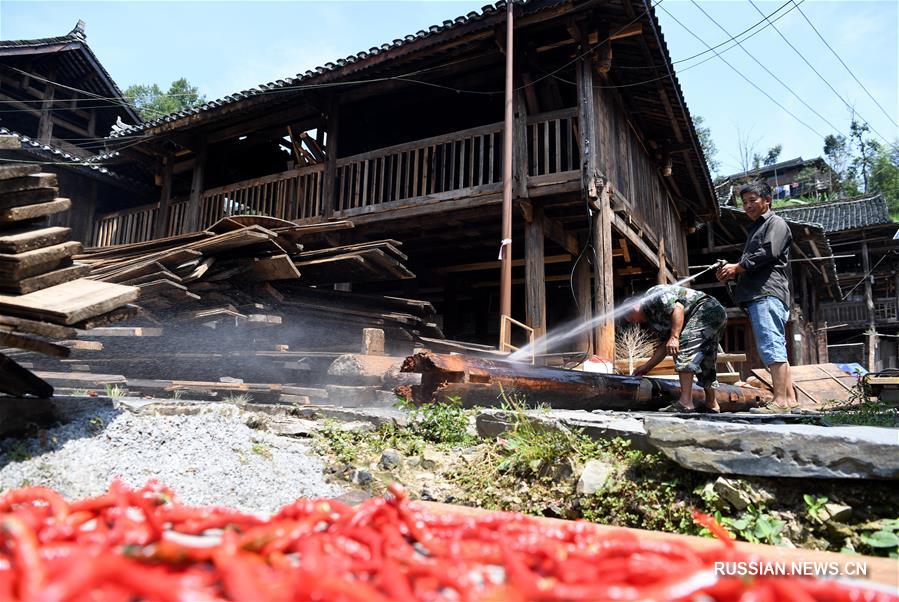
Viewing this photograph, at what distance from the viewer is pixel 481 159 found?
865 centimetres

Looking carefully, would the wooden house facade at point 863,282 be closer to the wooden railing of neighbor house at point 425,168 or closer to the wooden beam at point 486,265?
the wooden beam at point 486,265

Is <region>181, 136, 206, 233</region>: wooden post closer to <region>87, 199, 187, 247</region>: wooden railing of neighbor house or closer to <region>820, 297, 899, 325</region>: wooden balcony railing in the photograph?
<region>87, 199, 187, 247</region>: wooden railing of neighbor house

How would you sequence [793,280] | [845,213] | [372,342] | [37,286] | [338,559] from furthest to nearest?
1. [845,213]
2. [793,280]
3. [372,342]
4. [37,286]
5. [338,559]


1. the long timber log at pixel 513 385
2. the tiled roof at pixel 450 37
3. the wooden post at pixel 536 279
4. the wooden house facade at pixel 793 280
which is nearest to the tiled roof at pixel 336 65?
the tiled roof at pixel 450 37

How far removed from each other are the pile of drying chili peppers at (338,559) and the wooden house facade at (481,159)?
6.81 metres

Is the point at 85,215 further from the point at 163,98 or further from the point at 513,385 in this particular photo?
the point at 163,98

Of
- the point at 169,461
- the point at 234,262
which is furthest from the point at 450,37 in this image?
the point at 169,461

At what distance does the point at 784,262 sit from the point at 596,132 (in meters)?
4.23

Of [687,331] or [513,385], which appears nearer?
[513,385]

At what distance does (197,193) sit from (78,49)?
9.18 metres

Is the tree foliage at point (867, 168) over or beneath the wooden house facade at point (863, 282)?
over

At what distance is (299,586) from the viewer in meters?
0.84

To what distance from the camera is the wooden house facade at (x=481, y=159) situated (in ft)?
27.2

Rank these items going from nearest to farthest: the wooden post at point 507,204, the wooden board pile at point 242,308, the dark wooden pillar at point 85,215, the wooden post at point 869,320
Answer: the wooden board pile at point 242,308 → the wooden post at point 507,204 → the dark wooden pillar at point 85,215 → the wooden post at point 869,320
